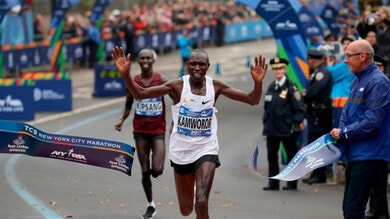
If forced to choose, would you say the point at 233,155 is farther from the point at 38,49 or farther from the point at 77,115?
the point at 38,49

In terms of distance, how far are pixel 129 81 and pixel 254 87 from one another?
122 cm

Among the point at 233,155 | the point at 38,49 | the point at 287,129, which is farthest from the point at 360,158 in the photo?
the point at 38,49

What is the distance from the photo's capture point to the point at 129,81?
9.98m

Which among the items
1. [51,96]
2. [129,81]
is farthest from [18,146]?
[51,96]

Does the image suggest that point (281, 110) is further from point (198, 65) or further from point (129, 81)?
point (129, 81)

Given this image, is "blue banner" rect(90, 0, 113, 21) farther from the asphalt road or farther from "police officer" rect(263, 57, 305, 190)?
"police officer" rect(263, 57, 305, 190)

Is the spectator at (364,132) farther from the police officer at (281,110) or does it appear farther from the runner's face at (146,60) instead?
the police officer at (281,110)

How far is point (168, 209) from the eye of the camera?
42.9 ft

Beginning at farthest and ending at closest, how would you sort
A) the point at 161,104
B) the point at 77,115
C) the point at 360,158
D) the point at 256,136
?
the point at 77,115 → the point at 256,136 → the point at 161,104 → the point at 360,158

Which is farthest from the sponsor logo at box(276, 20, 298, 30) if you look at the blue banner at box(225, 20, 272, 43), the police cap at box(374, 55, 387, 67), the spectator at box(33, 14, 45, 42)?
the blue banner at box(225, 20, 272, 43)

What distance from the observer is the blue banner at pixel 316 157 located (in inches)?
388

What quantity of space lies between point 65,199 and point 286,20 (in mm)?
6396

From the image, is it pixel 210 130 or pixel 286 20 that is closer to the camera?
pixel 210 130

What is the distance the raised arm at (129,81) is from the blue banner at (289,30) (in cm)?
780
